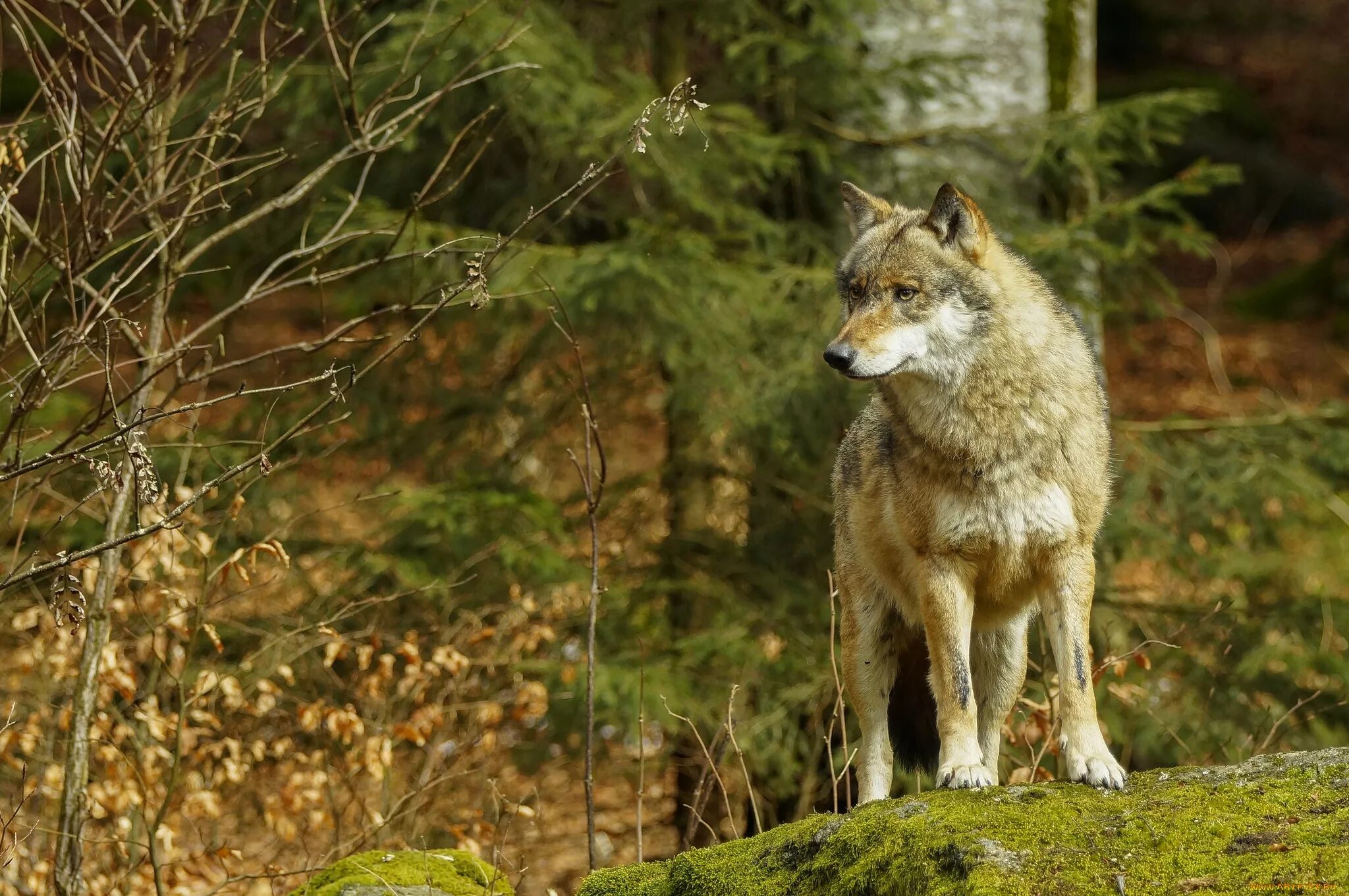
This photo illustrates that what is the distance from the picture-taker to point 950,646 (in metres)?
4.51

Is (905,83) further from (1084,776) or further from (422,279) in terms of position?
(1084,776)

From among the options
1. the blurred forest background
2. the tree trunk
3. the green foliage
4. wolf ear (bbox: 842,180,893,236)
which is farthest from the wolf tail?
the tree trunk

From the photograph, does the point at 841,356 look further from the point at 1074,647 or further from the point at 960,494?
the point at 1074,647

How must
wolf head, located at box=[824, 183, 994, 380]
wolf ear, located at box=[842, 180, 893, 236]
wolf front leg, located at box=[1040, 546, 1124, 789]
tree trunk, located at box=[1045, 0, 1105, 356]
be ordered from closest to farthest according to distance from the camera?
wolf front leg, located at box=[1040, 546, 1124, 789], wolf head, located at box=[824, 183, 994, 380], wolf ear, located at box=[842, 180, 893, 236], tree trunk, located at box=[1045, 0, 1105, 356]

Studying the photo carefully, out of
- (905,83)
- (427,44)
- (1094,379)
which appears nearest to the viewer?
(1094,379)

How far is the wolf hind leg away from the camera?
16.4 ft

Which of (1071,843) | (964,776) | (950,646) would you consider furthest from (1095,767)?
(1071,843)

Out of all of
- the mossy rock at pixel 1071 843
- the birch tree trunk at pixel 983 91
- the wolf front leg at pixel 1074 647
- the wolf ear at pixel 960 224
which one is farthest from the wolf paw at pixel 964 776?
the birch tree trunk at pixel 983 91

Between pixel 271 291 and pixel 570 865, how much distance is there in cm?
728

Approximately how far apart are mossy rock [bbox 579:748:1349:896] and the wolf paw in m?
0.43

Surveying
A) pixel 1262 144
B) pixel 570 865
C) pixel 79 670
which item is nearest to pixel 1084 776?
pixel 79 670

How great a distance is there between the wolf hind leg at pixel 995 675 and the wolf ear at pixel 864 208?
1.63 m

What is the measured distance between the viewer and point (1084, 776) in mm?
4031

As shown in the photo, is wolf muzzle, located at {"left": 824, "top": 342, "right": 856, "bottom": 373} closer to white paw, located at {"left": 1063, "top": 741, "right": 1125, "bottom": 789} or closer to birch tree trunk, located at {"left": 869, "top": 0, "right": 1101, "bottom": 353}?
white paw, located at {"left": 1063, "top": 741, "right": 1125, "bottom": 789}
